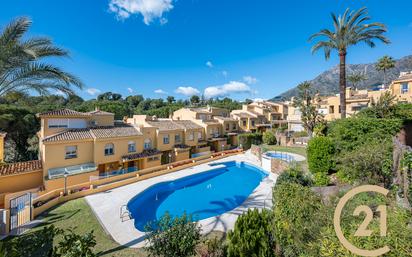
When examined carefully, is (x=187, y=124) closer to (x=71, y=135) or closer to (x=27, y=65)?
(x=71, y=135)

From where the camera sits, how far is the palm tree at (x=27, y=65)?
8.63 m

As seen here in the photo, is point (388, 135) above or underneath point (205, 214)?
above

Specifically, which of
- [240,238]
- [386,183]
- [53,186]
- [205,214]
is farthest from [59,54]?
[386,183]

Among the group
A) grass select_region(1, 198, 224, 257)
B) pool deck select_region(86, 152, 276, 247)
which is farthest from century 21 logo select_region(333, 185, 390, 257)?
grass select_region(1, 198, 224, 257)

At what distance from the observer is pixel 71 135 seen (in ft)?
75.8

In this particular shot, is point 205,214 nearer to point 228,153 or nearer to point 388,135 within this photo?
point 388,135

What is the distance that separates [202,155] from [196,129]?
5.62 meters

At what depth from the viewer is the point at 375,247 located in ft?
13.4

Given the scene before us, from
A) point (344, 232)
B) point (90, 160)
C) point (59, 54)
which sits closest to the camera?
point (344, 232)

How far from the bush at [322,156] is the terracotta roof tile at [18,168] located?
28.1 metres

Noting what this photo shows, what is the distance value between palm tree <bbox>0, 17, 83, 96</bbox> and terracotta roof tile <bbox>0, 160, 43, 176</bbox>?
1568cm

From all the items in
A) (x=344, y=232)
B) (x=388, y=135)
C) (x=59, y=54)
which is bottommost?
(x=344, y=232)

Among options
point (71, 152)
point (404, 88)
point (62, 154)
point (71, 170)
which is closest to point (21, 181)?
point (62, 154)

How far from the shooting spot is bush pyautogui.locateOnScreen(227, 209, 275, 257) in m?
7.53
